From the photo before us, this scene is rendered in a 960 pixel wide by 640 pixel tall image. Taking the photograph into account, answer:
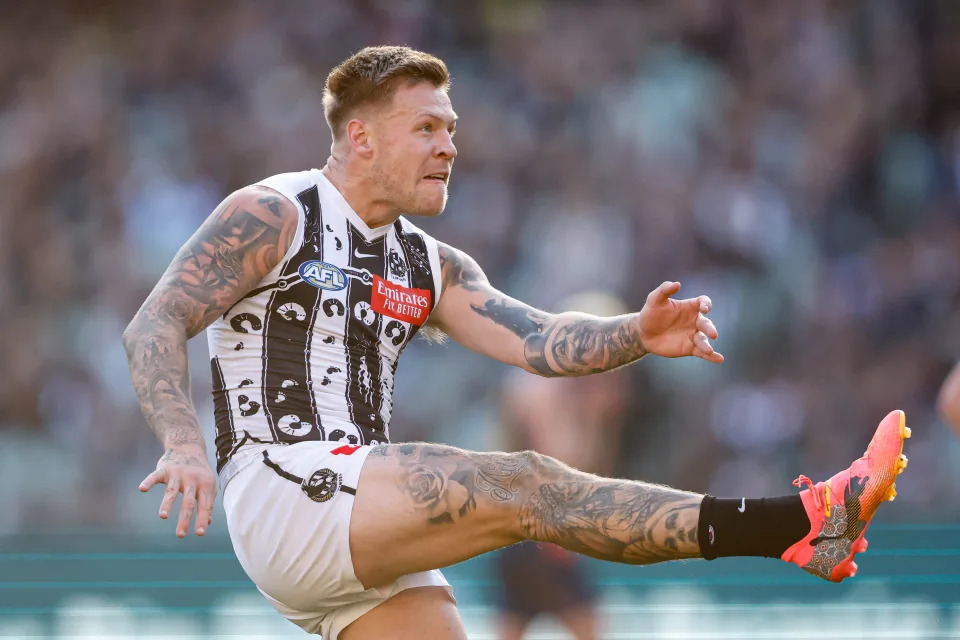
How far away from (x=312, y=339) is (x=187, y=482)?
805 millimetres

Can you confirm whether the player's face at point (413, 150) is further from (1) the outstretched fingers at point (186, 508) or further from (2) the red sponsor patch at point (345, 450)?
(1) the outstretched fingers at point (186, 508)

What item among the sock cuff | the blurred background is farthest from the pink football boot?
the blurred background

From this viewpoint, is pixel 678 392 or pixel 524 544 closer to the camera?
pixel 524 544

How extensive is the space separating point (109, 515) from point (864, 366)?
5.67 meters

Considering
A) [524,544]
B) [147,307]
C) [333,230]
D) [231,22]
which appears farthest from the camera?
[231,22]

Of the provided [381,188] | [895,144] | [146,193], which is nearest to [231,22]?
[146,193]

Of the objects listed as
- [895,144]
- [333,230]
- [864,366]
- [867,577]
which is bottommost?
[867,577]

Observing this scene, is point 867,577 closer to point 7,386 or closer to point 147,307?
point 147,307

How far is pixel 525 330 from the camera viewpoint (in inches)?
171

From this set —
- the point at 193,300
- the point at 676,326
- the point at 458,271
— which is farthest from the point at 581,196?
the point at 193,300

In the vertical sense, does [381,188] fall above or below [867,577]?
above

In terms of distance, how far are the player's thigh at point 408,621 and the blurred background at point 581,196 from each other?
4194 mm

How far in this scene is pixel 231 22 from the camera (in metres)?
11.2

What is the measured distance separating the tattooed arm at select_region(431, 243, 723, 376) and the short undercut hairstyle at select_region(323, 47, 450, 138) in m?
0.61
